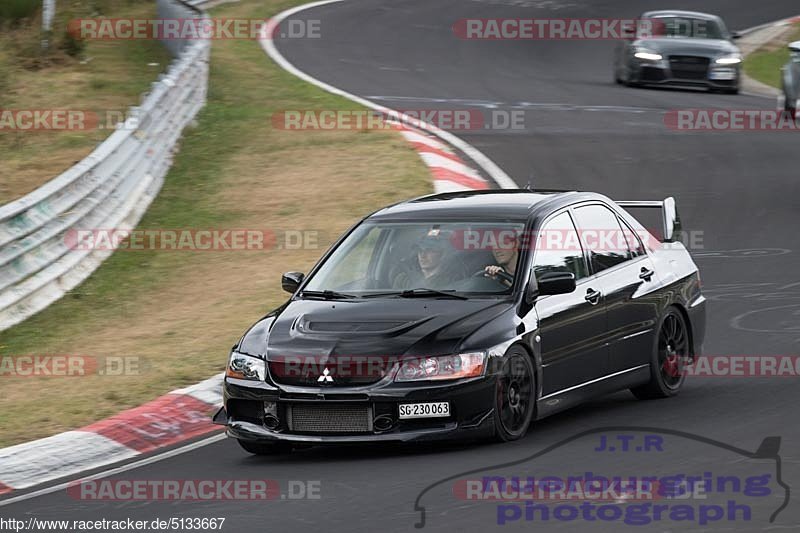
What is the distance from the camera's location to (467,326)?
838 centimetres

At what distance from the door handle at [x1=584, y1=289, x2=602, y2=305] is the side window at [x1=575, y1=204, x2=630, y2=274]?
18 cm

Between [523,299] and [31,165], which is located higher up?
[523,299]

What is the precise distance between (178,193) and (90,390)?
801 cm

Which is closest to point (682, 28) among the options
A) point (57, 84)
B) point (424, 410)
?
point (57, 84)

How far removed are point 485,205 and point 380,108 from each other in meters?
13.8

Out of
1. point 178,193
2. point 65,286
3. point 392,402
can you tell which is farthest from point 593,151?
point 392,402

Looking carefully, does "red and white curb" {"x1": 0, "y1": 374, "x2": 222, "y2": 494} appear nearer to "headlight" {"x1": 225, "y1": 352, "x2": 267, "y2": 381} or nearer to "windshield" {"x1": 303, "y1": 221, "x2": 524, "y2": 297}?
"headlight" {"x1": 225, "y1": 352, "x2": 267, "y2": 381}

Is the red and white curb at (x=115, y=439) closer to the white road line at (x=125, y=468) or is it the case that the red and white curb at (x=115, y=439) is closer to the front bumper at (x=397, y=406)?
the white road line at (x=125, y=468)

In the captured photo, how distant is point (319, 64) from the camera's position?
96.8 ft

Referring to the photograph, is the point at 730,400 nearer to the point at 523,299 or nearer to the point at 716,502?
the point at 523,299

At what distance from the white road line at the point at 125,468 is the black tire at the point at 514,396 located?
184 cm

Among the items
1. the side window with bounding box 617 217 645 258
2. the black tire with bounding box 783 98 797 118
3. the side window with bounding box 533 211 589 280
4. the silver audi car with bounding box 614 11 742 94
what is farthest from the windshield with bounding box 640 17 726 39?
the side window with bounding box 533 211 589 280

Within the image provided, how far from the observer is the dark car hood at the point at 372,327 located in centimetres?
824

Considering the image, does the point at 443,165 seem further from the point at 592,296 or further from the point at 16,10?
the point at 16,10
